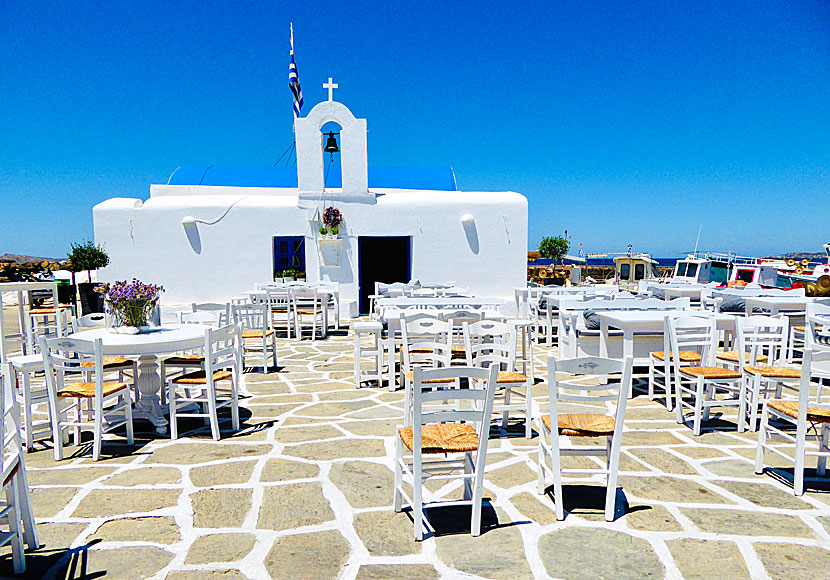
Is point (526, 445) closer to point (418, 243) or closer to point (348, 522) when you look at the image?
point (348, 522)

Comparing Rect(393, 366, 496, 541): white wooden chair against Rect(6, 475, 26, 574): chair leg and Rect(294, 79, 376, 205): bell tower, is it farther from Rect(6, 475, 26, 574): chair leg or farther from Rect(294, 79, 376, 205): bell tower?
Rect(294, 79, 376, 205): bell tower

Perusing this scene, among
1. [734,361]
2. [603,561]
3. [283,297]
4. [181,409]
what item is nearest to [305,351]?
[283,297]

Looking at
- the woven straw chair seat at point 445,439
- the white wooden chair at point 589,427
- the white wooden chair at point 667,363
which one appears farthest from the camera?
the white wooden chair at point 667,363

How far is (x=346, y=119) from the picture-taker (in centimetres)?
1225

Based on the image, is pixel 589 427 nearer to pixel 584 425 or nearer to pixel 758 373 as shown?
pixel 584 425

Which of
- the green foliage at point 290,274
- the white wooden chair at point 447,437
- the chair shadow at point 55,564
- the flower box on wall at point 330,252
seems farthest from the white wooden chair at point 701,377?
the green foliage at point 290,274

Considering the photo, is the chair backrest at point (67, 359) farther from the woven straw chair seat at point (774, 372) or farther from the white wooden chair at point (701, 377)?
the woven straw chair seat at point (774, 372)

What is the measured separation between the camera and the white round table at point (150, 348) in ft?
14.4

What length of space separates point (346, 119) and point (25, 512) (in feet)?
35.8

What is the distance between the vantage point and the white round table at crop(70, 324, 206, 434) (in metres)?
4.38

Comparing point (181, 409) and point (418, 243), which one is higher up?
point (418, 243)

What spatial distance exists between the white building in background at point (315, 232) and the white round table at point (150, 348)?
739 centimetres

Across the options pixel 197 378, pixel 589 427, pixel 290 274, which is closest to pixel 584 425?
pixel 589 427

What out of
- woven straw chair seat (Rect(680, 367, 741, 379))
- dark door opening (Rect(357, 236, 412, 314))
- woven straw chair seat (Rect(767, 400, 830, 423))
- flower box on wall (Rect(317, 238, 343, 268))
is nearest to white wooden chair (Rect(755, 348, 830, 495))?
woven straw chair seat (Rect(767, 400, 830, 423))
